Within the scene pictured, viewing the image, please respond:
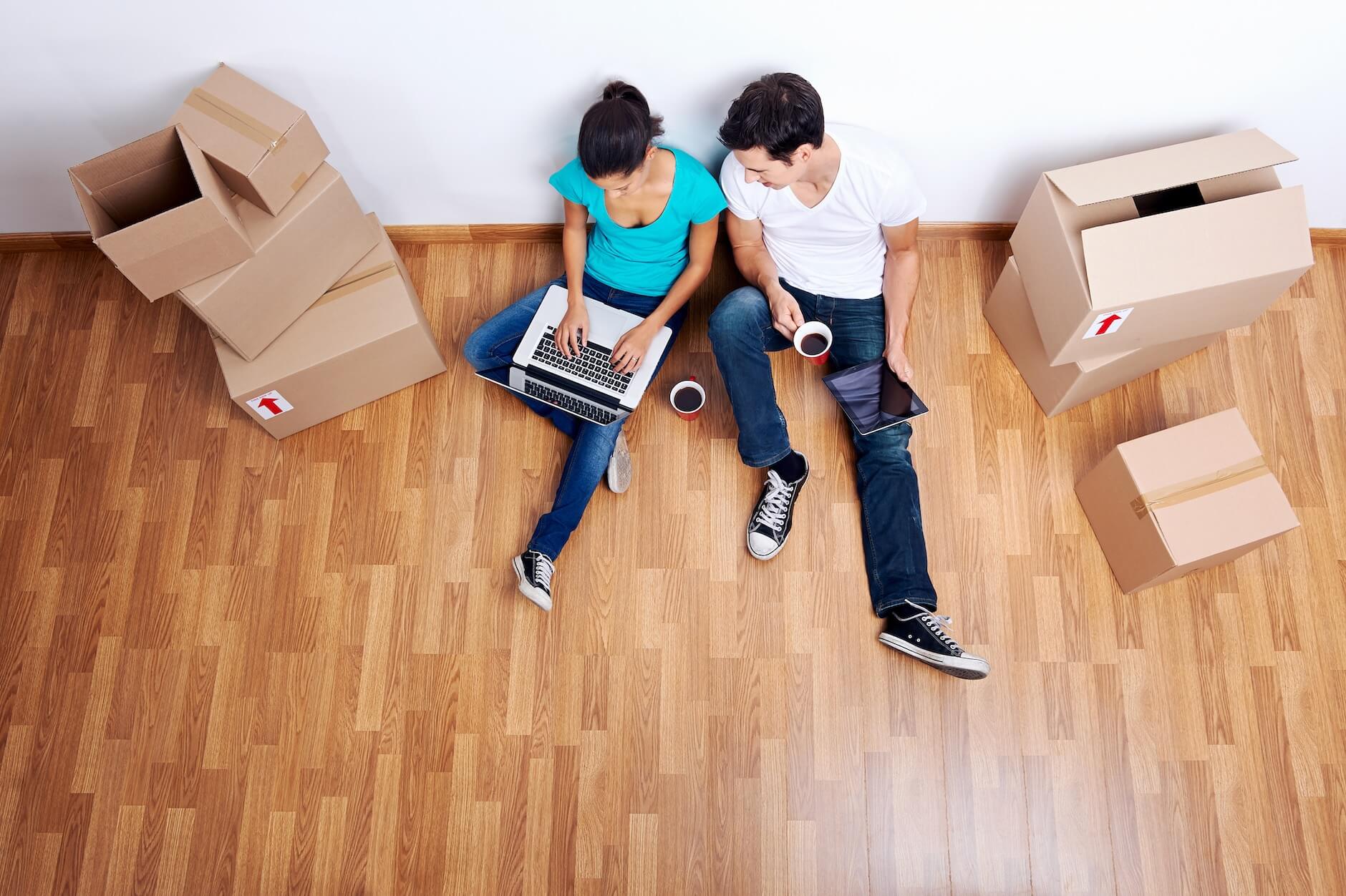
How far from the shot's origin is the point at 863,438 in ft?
6.66

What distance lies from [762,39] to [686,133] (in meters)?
0.28

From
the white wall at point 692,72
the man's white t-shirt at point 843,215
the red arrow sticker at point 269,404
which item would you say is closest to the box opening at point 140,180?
the white wall at point 692,72

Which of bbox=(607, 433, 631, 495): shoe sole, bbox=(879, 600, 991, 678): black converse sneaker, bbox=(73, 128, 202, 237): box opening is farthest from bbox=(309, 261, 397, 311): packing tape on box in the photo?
bbox=(879, 600, 991, 678): black converse sneaker

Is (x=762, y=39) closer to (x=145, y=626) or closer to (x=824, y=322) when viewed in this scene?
(x=824, y=322)

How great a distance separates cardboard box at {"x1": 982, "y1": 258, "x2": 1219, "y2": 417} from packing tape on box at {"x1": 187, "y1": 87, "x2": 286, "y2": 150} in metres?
1.57

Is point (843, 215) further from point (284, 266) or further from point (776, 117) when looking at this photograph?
point (284, 266)

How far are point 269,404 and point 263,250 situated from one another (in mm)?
379

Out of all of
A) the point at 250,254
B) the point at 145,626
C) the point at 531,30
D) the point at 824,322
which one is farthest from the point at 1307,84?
the point at 145,626

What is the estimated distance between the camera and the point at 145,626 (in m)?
2.03

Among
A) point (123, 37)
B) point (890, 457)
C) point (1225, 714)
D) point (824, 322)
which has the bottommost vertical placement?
point (1225, 714)

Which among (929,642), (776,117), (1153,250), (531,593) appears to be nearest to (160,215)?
(531,593)

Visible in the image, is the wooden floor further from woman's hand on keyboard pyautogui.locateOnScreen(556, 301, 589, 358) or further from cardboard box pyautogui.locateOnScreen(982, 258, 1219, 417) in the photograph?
woman's hand on keyboard pyautogui.locateOnScreen(556, 301, 589, 358)

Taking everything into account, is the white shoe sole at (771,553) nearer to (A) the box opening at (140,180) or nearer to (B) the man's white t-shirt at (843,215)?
(B) the man's white t-shirt at (843,215)

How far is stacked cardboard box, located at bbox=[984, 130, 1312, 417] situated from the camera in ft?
5.57
